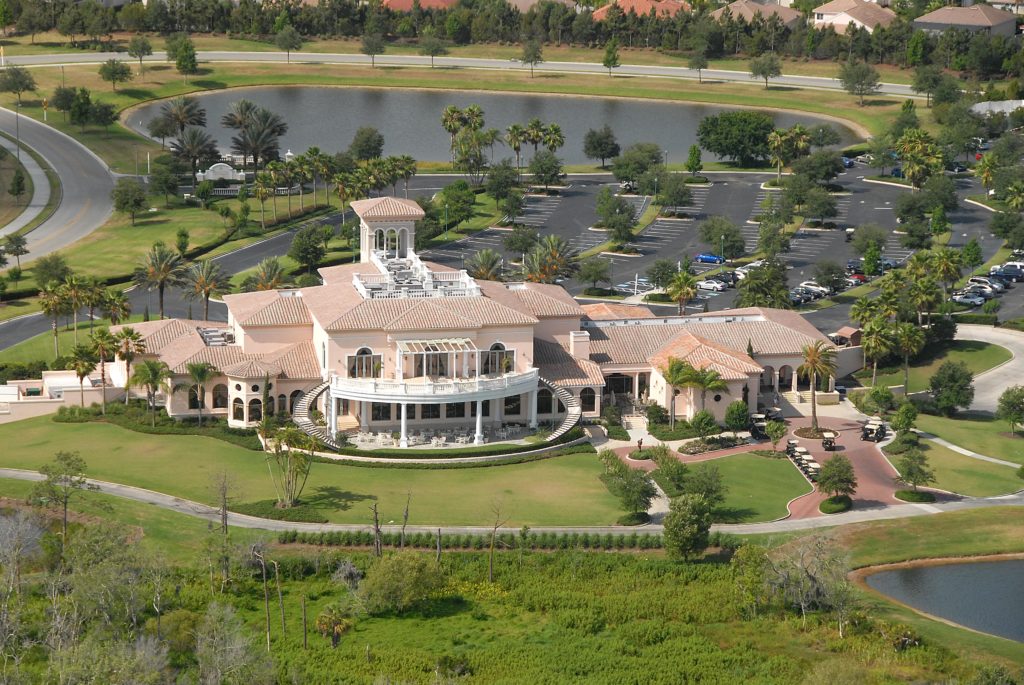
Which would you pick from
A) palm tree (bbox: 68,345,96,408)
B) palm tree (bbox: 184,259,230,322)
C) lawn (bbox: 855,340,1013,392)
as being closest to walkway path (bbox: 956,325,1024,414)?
lawn (bbox: 855,340,1013,392)

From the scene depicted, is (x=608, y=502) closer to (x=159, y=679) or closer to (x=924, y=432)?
(x=924, y=432)

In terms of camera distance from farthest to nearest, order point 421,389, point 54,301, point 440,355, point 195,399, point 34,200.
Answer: point 34,200
point 54,301
point 195,399
point 440,355
point 421,389

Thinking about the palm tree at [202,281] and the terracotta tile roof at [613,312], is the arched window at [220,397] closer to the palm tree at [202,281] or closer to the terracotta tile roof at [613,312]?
the palm tree at [202,281]

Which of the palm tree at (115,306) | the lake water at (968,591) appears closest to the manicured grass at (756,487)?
the lake water at (968,591)

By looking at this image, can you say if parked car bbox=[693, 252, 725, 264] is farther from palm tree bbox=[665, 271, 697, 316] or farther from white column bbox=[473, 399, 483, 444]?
white column bbox=[473, 399, 483, 444]

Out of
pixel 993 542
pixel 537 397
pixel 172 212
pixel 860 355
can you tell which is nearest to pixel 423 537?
pixel 537 397

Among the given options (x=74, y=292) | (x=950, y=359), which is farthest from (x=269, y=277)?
(x=950, y=359)

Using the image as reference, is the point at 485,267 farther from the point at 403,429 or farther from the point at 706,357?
the point at 403,429
